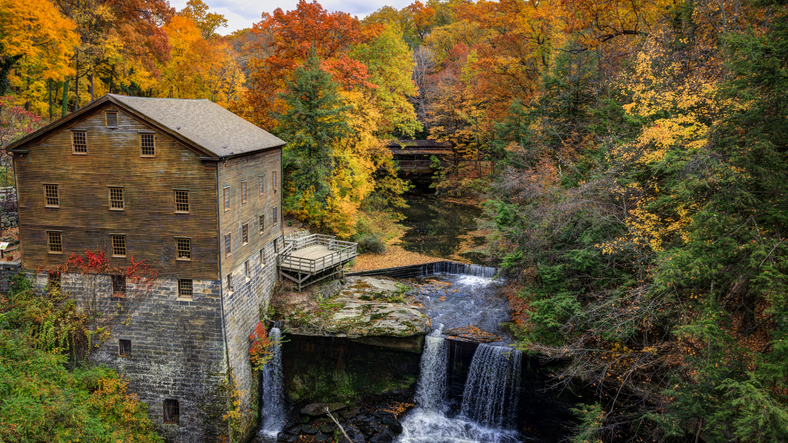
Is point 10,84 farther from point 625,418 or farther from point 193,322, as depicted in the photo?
point 625,418

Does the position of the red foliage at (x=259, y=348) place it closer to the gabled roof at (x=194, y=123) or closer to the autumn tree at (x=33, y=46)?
the gabled roof at (x=194, y=123)

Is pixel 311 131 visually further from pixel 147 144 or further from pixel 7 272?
pixel 7 272

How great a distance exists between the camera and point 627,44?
28094mm

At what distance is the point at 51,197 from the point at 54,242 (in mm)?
1852

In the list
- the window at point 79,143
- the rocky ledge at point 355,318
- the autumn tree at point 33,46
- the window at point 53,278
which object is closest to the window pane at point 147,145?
the window at point 79,143

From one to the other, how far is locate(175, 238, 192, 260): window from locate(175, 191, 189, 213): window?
1.20 m

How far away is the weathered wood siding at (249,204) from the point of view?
19844 millimetres

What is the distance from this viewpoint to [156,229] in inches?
767

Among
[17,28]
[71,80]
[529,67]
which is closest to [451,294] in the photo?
[529,67]

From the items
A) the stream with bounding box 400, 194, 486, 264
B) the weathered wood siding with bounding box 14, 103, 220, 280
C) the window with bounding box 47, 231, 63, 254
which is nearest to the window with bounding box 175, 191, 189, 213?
the weathered wood siding with bounding box 14, 103, 220, 280

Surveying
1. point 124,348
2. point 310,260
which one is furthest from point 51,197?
point 310,260

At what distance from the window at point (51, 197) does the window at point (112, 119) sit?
11.9 feet

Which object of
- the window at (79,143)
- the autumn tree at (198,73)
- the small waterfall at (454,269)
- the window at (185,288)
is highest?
the autumn tree at (198,73)

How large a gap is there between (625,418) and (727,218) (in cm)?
976
